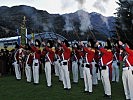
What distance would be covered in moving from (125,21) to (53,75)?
26.1m

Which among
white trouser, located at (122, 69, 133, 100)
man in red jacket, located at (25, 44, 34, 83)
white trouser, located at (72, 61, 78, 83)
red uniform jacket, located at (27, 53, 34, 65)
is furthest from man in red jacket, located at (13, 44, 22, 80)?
white trouser, located at (122, 69, 133, 100)

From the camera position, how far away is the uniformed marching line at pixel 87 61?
12.8 metres

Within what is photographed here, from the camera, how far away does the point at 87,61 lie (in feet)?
47.3

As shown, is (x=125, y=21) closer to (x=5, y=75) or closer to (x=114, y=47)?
(x=5, y=75)

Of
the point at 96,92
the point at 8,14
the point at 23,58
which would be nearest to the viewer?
the point at 96,92

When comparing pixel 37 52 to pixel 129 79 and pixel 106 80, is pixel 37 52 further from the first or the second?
pixel 129 79

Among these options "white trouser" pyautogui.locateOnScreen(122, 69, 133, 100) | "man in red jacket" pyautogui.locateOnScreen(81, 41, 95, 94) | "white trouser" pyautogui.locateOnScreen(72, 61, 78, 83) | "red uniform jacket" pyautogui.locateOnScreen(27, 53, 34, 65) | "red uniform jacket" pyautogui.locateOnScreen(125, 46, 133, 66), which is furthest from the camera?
"red uniform jacket" pyautogui.locateOnScreen(27, 53, 34, 65)

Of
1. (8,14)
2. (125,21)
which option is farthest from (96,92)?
(8,14)

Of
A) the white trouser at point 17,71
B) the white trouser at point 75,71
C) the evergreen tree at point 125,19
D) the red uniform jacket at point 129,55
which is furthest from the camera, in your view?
the evergreen tree at point 125,19

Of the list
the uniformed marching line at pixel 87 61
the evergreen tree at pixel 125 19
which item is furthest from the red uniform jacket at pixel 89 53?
the evergreen tree at pixel 125 19

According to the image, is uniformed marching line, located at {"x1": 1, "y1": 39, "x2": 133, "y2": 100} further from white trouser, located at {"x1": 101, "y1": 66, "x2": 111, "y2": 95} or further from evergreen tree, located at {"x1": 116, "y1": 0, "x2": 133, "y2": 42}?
evergreen tree, located at {"x1": 116, "y1": 0, "x2": 133, "y2": 42}

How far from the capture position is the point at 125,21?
4634 centimetres

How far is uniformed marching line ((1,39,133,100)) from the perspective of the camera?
12.8 metres

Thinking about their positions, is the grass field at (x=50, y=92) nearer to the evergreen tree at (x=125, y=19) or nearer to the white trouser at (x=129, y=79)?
the white trouser at (x=129, y=79)
